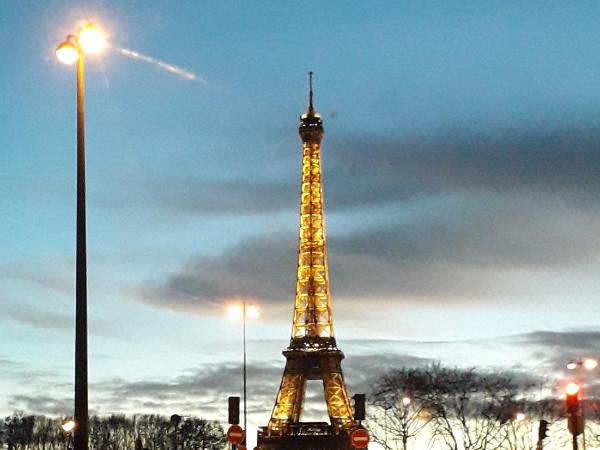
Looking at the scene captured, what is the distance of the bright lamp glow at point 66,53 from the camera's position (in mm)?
19672

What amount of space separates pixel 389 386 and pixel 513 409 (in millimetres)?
11517

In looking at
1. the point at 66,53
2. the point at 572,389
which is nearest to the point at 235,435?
the point at 572,389

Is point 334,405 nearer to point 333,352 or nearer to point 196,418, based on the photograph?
point 333,352

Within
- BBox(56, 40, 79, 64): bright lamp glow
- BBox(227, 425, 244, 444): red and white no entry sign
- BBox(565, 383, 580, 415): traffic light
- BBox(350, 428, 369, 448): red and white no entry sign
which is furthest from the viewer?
BBox(227, 425, 244, 444): red and white no entry sign

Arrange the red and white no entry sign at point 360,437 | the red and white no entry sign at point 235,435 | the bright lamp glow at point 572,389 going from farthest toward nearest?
the red and white no entry sign at point 235,435 < the red and white no entry sign at point 360,437 < the bright lamp glow at point 572,389

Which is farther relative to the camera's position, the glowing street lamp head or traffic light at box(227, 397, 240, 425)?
traffic light at box(227, 397, 240, 425)

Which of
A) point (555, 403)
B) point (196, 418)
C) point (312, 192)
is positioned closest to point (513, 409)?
point (555, 403)

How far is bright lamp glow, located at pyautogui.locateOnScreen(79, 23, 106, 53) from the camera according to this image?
63.9ft

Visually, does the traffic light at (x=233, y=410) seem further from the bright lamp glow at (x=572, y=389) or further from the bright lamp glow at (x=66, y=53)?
the bright lamp glow at (x=66, y=53)

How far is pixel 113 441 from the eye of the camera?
7264 inches

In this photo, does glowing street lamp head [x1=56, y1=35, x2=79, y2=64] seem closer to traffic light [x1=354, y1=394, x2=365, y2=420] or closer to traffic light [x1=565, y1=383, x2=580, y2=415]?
traffic light [x1=565, y1=383, x2=580, y2=415]

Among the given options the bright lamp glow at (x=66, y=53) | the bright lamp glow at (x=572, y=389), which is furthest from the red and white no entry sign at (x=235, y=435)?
the bright lamp glow at (x=66, y=53)

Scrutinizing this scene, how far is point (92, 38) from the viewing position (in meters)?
19.5

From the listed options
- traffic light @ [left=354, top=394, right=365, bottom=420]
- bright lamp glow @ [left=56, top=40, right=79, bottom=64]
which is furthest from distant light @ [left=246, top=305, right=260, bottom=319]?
bright lamp glow @ [left=56, top=40, right=79, bottom=64]
